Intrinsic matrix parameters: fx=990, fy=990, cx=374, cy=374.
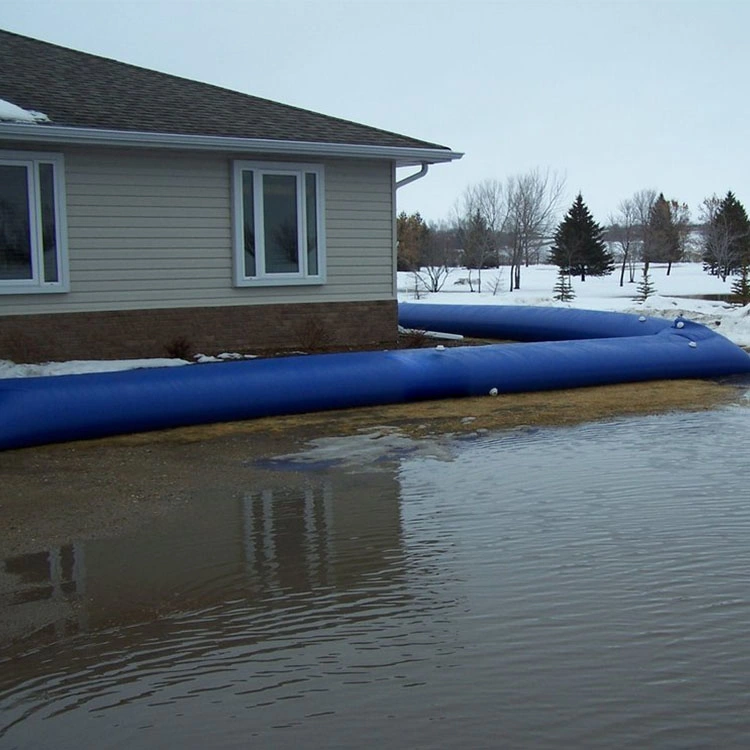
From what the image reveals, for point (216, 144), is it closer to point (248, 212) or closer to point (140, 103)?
point (248, 212)

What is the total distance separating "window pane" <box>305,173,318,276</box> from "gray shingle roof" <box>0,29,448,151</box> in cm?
64

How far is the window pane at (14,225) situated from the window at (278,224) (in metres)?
2.73

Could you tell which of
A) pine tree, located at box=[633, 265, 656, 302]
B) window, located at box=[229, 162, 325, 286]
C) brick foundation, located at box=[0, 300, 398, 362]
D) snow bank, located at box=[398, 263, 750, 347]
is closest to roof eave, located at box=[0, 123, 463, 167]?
window, located at box=[229, 162, 325, 286]

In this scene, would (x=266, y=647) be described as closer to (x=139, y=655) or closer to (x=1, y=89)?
(x=139, y=655)

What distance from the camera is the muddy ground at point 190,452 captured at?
6.33 meters

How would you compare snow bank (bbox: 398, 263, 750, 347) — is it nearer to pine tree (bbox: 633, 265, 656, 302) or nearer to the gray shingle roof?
pine tree (bbox: 633, 265, 656, 302)

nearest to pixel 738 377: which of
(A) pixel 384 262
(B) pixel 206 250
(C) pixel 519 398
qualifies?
(C) pixel 519 398

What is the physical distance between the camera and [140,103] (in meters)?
13.6

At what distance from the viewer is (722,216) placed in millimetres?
59156

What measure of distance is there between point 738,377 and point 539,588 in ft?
29.1

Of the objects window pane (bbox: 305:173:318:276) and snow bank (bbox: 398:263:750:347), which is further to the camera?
snow bank (bbox: 398:263:750:347)

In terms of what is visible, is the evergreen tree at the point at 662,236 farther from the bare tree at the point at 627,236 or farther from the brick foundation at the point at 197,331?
the brick foundation at the point at 197,331

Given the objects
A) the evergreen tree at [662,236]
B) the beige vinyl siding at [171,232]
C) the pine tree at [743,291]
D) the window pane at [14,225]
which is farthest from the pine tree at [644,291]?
the evergreen tree at [662,236]

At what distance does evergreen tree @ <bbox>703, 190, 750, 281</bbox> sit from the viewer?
54938 mm
